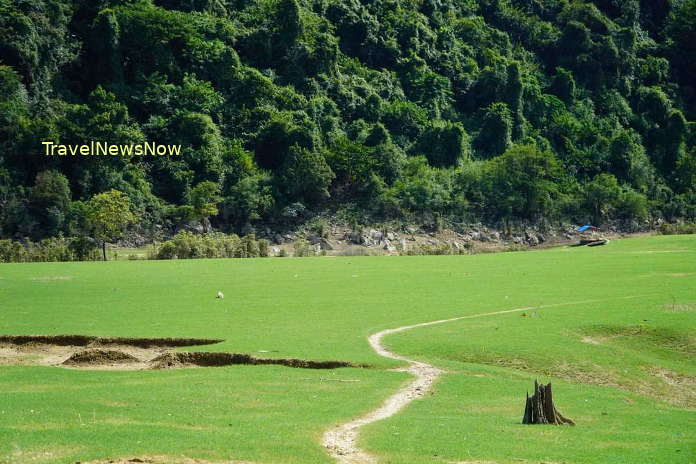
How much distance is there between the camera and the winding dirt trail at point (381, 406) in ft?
52.7

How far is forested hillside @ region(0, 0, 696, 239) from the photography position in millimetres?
87062

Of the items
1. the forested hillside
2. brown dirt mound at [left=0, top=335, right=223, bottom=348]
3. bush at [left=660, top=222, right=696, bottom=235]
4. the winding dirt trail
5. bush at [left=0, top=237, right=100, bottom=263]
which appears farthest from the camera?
bush at [left=660, top=222, right=696, bottom=235]

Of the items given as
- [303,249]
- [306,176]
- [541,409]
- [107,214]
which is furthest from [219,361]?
[306,176]

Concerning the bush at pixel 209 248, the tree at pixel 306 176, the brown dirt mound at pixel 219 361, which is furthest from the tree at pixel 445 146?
the brown dirt mound at pixel 219 361

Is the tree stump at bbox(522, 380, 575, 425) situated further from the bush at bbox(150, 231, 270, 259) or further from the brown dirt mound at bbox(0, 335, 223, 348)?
the bush at bbox(150, 231, 270, 259)

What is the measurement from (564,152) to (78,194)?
66851mm

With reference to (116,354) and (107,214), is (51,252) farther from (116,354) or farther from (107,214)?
(116,354)

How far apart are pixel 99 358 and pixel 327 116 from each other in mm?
79287

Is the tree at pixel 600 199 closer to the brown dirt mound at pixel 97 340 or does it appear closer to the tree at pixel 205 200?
the tree at pixel 205 200

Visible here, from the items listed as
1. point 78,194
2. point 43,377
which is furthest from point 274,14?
point 43,377

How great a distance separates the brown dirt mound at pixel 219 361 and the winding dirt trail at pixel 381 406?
2.24 m

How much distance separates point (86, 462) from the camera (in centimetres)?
1447

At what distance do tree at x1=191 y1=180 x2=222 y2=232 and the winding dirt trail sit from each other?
173 ft

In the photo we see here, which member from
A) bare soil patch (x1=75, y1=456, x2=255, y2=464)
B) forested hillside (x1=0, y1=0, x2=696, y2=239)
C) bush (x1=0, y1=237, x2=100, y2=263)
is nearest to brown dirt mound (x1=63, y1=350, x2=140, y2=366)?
bare soil patch (x1=75, y1=456, x2=255, y2=464)
